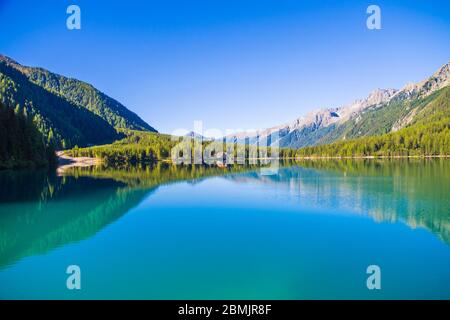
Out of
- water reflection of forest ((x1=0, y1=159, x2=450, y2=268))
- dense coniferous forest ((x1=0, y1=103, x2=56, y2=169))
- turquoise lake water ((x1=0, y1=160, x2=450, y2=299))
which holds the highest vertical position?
dense coniferous forest ((x1=0, y1=103, x2=56, y2=169))

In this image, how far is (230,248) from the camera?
19.5 m

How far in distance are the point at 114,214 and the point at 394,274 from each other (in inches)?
930

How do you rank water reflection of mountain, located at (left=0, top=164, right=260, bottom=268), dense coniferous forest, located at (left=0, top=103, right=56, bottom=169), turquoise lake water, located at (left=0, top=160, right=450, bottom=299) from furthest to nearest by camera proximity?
dense coniferous forest, located at (left=0, top=103, right=56, bottom=169) → water reflection of mountain, located at (left=0, top=164, right=260, bottom=268) → turquoise lake water, located at (left=0, top=160, right=450, bottom=299)

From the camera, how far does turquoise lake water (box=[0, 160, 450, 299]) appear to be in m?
14.1

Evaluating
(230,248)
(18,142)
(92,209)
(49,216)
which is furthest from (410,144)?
(49,216)

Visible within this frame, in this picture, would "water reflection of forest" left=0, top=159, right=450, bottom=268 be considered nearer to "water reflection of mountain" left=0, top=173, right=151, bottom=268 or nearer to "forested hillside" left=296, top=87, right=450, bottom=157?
"water reflection of mountain" left=0, top=173, right=151, bottom=268

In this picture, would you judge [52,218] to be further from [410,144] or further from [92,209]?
[410,144]

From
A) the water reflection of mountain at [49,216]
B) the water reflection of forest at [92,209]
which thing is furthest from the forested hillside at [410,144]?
the water reflection of mountain at [49,216]

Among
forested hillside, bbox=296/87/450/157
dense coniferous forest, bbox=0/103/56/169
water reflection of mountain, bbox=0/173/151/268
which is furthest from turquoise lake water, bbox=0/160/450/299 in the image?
forested hillside, bbox=296/87/450/157

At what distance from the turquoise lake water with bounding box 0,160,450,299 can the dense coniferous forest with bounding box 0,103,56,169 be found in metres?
49.2

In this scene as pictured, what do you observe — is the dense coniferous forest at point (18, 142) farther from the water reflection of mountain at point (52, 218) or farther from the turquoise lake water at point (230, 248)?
the turquoise lake water at point (230, 248)

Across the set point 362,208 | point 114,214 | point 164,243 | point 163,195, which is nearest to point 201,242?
point 164,243

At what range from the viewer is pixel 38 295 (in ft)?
45.9
